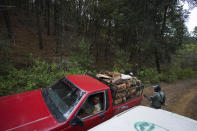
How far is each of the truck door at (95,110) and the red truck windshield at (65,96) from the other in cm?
26

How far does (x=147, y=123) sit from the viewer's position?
200 centimetres

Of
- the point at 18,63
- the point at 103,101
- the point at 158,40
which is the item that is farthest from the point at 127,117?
the point at 158,40

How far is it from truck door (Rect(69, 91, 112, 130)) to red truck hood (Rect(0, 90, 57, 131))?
2.41 feet

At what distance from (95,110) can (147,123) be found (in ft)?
4.29

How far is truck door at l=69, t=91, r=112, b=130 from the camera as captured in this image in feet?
7.92

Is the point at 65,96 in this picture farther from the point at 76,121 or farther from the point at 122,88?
the point at 122,88

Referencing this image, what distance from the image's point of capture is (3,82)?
16.3 feet

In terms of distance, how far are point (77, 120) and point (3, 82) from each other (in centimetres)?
517

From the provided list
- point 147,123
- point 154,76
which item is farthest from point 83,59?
point 147,123

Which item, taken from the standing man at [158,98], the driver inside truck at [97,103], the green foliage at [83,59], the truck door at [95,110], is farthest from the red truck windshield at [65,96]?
the green foliage at [83,59]

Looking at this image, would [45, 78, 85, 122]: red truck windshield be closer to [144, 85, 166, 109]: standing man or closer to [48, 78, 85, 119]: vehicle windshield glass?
[48, 78, 85, 119]: vehicle windshield glass

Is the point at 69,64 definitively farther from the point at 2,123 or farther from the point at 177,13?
the point at 177,13

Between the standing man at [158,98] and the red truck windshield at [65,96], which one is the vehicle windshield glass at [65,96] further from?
the standing man at [158,98]

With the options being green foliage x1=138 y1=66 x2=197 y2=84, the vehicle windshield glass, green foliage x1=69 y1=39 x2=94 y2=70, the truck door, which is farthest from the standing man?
green foliage x1=69 y1=39 x2=94 y2=70
